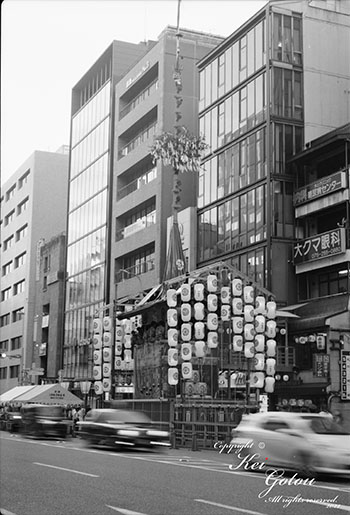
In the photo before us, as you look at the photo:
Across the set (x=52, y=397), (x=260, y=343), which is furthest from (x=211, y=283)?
(x=52, y=397)

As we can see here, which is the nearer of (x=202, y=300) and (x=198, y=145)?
(x=202, y=300)

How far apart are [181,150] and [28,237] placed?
4136 centimetres

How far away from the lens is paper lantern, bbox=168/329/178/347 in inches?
1382

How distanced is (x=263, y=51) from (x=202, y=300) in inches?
534

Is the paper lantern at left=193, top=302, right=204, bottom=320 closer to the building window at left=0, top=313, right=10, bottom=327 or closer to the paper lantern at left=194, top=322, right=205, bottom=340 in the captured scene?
the paper lantern at left=194, top=322, right=205, bottom=340

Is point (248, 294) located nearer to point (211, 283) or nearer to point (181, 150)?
point (211, 283)

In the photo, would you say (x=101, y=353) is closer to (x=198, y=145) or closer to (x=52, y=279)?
(x=198, y=145)

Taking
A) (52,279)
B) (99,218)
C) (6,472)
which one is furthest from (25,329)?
(6,472)

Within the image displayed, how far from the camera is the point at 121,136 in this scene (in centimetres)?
6303

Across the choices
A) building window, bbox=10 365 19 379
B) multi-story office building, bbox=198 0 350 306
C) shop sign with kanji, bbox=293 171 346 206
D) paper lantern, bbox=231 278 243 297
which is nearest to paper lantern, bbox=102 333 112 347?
multi-story office building, bbox=198 0 350 306

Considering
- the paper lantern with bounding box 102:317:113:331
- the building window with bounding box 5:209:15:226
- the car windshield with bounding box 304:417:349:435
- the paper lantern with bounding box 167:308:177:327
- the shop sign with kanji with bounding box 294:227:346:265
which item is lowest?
the car windshield with bounding box 304:417:349:435

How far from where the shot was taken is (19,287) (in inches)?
3467

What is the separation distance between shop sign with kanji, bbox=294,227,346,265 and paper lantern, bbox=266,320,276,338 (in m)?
3.56

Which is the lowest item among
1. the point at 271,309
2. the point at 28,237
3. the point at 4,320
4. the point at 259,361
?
the point at 259,361
